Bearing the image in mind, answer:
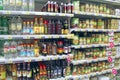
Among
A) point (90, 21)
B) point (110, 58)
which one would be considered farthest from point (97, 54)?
point (90, 21)

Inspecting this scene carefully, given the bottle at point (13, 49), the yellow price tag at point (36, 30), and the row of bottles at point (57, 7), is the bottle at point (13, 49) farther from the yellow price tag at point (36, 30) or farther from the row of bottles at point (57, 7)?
the row of bottles at point (57, 7)

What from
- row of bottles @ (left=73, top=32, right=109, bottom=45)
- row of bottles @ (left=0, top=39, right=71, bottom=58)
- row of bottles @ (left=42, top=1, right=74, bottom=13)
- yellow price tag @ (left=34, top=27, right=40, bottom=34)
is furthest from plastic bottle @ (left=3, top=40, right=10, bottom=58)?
row of bottles @ (left=73, top=32, right=109, bottom=45)

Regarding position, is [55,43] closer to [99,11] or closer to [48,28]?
[48,28]

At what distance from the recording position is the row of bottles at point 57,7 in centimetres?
298

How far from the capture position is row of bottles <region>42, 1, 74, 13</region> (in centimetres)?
298

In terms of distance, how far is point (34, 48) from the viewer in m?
2.90

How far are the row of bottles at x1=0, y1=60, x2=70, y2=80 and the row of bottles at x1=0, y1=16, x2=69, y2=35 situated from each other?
57 centimetres

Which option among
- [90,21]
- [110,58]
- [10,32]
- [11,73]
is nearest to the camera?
[10,32]

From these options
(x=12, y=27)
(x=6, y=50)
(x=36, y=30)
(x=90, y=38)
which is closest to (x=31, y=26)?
(x=36, y=30)

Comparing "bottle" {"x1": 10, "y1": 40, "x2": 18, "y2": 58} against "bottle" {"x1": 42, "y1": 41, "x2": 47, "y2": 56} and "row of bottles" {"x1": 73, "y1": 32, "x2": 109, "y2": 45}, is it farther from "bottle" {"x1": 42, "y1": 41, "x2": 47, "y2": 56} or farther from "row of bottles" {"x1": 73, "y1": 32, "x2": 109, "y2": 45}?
"row of bottles" {"x1": 73, "y1": 32, "x2": 109, "y2": 45}

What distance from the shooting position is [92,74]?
3670mm

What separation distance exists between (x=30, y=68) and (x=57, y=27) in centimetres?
88

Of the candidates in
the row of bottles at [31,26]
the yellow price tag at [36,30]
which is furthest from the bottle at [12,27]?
the yellow price tag at [36,30]

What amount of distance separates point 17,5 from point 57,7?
0.72 metres
